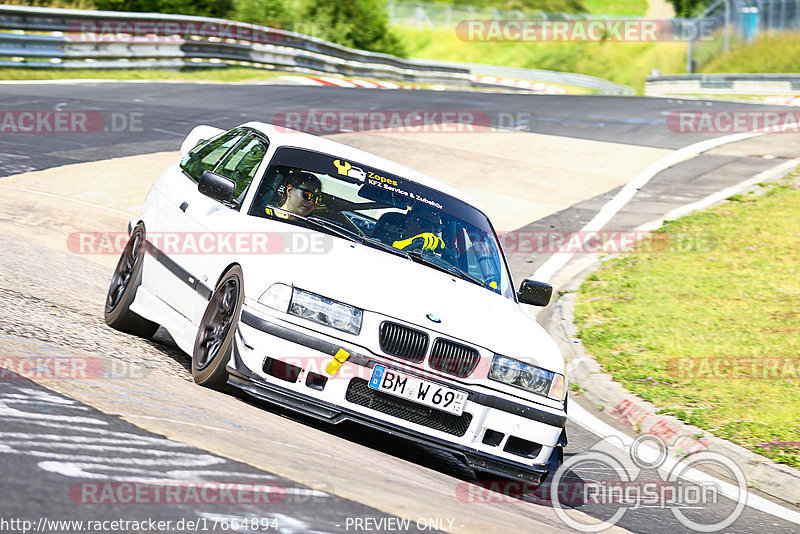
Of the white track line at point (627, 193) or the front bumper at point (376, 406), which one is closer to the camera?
the front bumper at point (376, 406)

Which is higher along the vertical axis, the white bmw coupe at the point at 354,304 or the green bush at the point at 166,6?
the green bush at the point at 166,6

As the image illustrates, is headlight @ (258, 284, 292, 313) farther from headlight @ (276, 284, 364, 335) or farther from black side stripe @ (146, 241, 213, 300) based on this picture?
black side stripe @ (146, 241, 213, 300)

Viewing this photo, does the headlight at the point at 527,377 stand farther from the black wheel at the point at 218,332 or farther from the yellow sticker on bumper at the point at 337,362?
the black wheel at the point at 218,332

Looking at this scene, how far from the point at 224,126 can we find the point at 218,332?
40.0ft

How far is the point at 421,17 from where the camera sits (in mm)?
72312

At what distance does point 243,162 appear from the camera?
724 cm

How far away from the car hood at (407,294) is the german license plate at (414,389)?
29 cm

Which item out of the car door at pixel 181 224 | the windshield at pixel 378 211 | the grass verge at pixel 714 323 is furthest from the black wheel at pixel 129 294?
the grass verge at pixel 714 323

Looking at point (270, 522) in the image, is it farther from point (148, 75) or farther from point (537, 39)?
point (537, 39)

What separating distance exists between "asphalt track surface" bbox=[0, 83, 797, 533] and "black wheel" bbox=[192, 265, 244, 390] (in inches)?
28.4

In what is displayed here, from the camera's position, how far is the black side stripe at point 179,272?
6.45 meters

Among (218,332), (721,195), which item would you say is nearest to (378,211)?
(218,332)

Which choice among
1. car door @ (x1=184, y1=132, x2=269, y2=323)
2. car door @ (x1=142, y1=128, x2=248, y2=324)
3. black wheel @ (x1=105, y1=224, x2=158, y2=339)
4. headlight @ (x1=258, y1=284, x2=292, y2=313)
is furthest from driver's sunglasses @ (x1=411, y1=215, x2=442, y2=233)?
black wheel @ (x1=105, y1=224, x2=158, y2=339)

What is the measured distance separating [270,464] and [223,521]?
0.76 m
